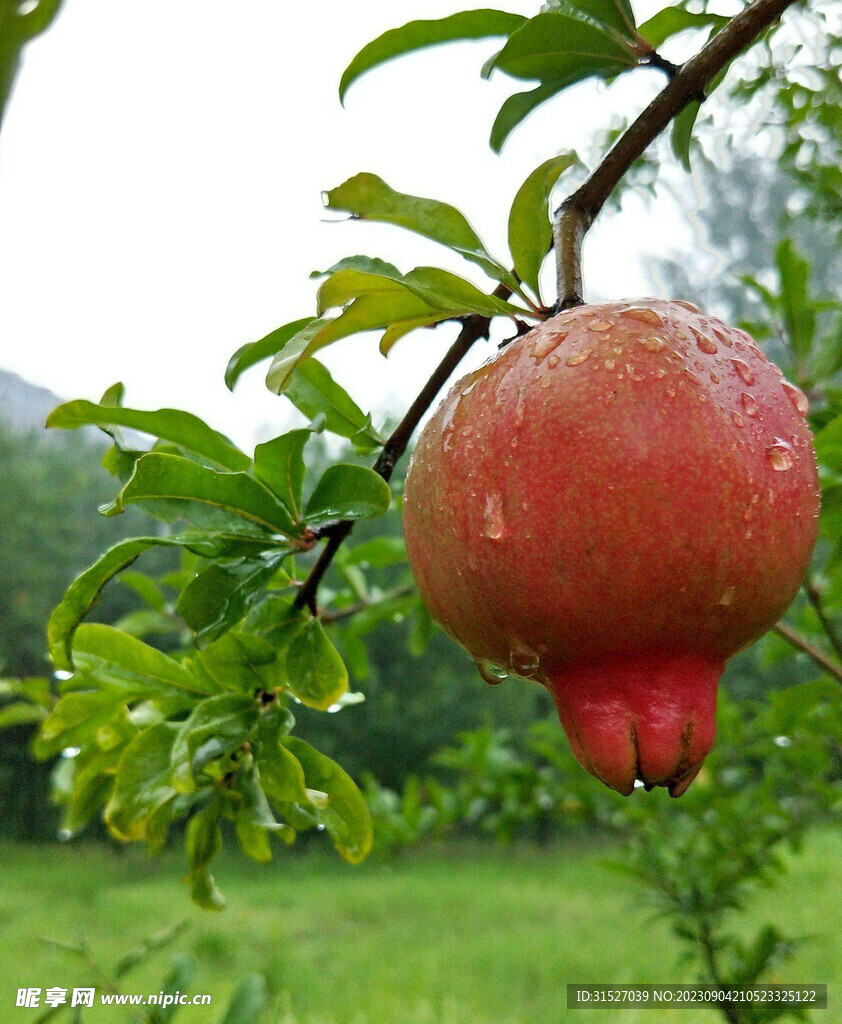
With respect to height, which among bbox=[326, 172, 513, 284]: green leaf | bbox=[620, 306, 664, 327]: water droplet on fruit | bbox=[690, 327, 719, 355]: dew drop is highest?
bbox=[326, 172, 513, 284]: green leaf

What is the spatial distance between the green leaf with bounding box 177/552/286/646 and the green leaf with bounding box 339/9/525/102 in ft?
0.82

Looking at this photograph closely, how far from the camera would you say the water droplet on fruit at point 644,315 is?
35cm

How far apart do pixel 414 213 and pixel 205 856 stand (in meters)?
0.38

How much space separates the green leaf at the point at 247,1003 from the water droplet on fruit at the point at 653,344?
22.3 inches

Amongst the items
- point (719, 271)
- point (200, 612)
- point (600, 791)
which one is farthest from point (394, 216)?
point (719, 271)

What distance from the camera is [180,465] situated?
41cm

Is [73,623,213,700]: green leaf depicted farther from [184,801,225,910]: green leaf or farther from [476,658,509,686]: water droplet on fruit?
[476,658,509,686]: water droplet on fruit

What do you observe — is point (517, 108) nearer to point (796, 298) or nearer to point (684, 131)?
point (684, 131)

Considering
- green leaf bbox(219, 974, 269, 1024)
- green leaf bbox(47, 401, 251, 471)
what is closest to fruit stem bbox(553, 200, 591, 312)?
green leaf bbox(47, 401, 251, 471)

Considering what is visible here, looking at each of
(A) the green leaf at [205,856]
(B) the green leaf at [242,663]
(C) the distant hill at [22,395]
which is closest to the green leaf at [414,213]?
(B) the green leaf at [242,663]

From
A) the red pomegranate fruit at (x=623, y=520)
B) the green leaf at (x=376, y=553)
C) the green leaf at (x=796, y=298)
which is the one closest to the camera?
the red pomegranate fruit at (x=623, y=520)

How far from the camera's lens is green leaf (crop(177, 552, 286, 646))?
1.41 feet

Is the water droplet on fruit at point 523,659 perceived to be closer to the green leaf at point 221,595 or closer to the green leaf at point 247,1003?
the green leaf at point 221,595

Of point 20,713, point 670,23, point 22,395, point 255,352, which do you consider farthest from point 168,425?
point 22,395
